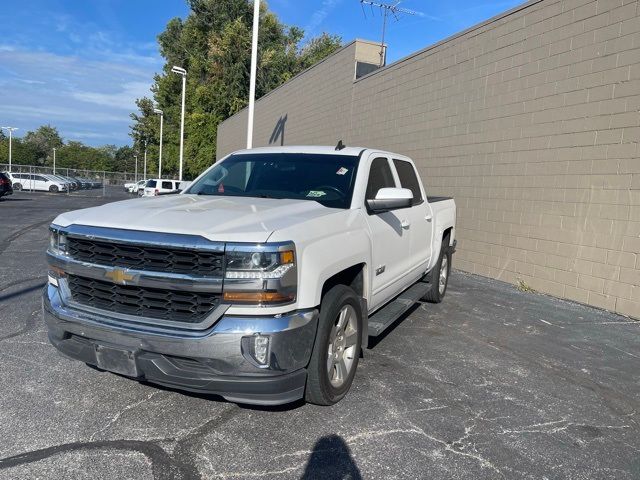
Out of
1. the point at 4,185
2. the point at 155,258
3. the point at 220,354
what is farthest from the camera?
the point at 4,185

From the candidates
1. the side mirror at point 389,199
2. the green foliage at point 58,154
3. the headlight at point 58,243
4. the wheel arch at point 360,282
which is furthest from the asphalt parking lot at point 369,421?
the green foliage at point 58,154

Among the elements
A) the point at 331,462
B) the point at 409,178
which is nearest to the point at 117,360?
the point at 331,462

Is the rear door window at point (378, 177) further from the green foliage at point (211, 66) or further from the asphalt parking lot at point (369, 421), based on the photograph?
the green foliage at point (211, 66)

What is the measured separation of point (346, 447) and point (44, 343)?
3191mm

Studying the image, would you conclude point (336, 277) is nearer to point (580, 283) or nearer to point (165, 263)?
point (165, 263)

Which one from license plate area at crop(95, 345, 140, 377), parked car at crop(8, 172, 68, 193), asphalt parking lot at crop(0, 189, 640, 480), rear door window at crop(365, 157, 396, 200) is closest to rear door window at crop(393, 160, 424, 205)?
rear door window at crop(365, 157, 396, 200)

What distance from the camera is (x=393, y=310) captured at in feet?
16.8

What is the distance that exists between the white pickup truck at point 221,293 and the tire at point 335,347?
1cm

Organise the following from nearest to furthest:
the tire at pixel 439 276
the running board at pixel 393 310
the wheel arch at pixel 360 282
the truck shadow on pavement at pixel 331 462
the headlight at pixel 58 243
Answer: the truck shadow on pavement at pixel 331 462
the headlight at pixel 58 243
the wheel arch at pixel 360 282
the running board at pixel 393 310
the tire at pixel 439 276

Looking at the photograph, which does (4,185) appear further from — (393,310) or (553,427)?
(553,427)

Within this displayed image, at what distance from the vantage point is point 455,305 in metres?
7.46

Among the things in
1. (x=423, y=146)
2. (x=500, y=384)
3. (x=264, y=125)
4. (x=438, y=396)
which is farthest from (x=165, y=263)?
(x=264, y=125)

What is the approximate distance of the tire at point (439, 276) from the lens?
6.91 metres

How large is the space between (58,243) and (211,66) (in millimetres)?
42708
